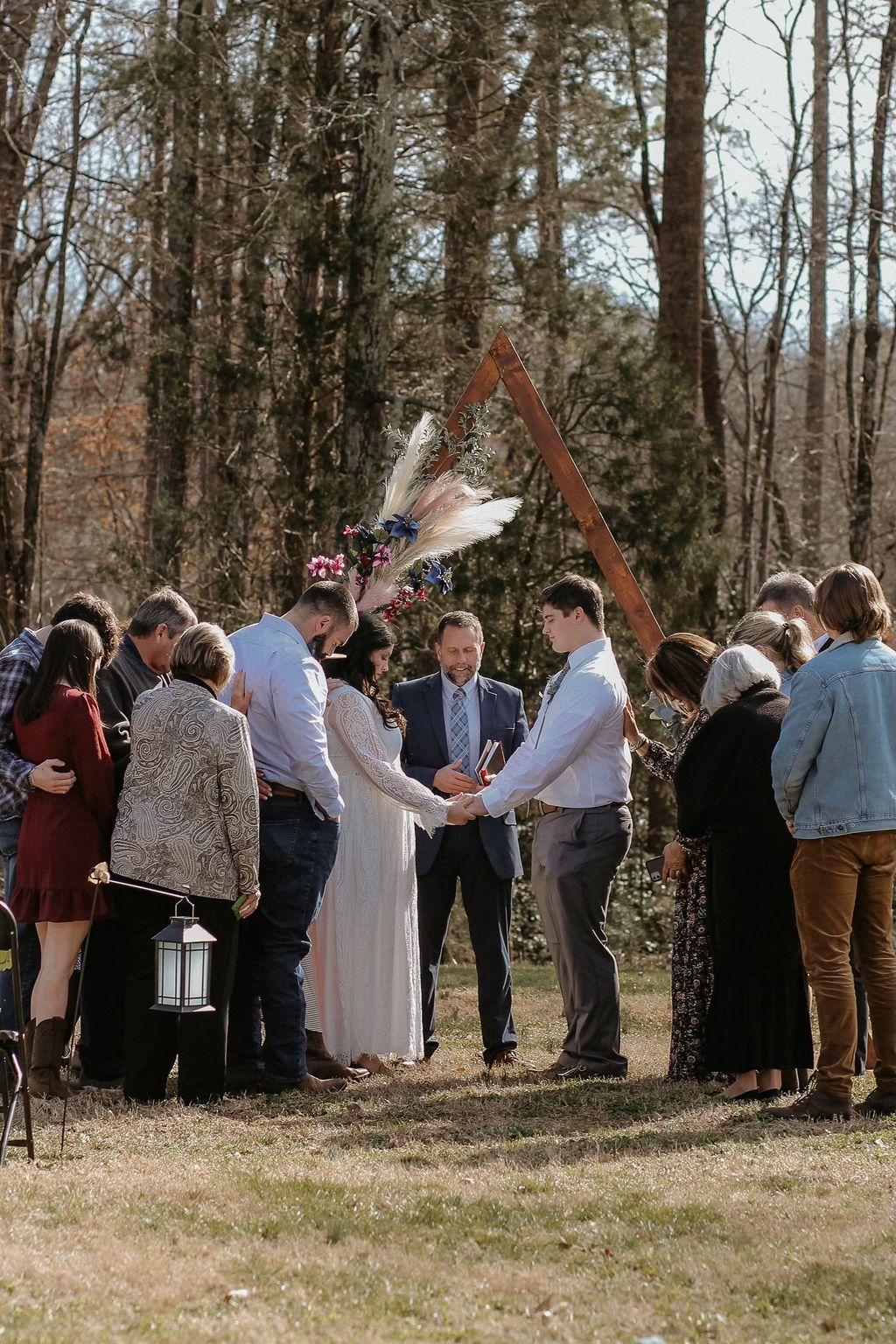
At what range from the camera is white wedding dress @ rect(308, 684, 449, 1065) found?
693 centimetres

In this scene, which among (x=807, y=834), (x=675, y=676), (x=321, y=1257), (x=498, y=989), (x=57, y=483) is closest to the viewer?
(x=321, y=1257)

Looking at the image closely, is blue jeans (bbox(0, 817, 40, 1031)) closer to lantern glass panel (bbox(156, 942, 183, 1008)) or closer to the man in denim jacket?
lantern glass panel (bbox(156, 942, 183, 1008))

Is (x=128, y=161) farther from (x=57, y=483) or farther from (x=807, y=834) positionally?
(x=807, y=834)

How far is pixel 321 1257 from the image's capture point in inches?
165

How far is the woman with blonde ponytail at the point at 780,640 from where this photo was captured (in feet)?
22.1

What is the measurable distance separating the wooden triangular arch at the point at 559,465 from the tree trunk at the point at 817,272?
511 inches

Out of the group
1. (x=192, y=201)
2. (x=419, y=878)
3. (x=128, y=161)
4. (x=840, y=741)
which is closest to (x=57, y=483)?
(x=128, y=161)

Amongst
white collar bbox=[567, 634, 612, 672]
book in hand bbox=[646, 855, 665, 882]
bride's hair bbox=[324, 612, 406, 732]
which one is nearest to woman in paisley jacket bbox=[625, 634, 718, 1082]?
book in hand bbox=[646, 855, 665, 882]

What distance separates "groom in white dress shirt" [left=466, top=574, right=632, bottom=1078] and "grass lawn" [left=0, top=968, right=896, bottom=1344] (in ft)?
1.93

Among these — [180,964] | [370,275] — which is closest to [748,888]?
[180,964]

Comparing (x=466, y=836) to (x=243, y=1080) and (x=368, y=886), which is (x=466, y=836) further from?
(x=243, y=1080)

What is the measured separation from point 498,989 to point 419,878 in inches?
25.2

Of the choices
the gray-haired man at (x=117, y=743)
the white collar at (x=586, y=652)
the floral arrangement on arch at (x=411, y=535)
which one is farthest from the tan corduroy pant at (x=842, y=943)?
the gray-haired man at (x=117, y=743)

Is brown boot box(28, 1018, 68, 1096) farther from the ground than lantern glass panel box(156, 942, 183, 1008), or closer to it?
closer to it
